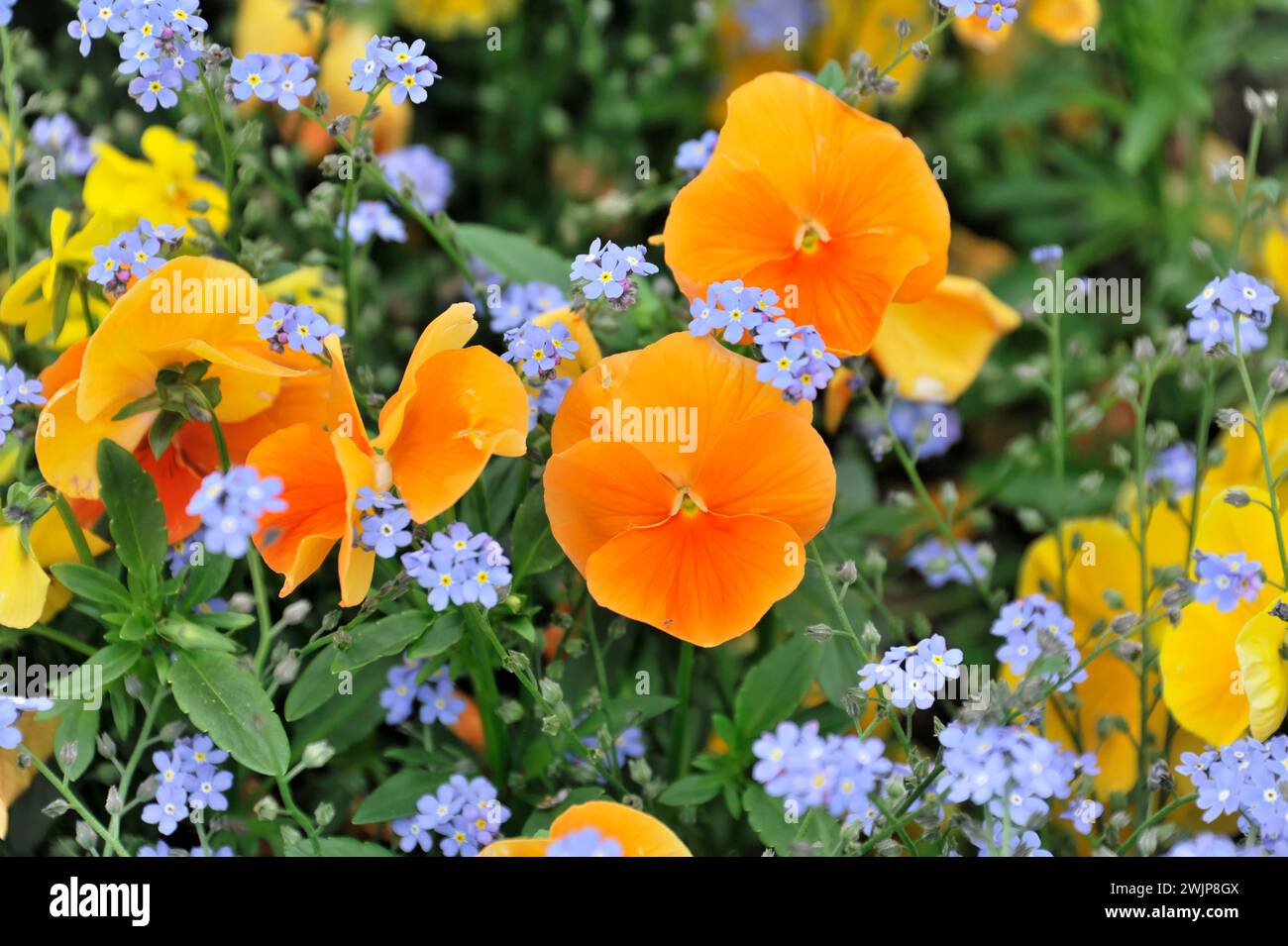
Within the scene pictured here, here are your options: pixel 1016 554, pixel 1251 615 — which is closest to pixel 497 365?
pixel 1251 615

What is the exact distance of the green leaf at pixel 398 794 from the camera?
0.92 meters

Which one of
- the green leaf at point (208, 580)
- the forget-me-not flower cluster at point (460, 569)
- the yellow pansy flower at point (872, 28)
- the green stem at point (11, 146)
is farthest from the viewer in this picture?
the yellow pansy flower at point (872, 28)

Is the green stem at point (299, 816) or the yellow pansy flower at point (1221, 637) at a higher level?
the yellow pansy flower at point (1221, 637)

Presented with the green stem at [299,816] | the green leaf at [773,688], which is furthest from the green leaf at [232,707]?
the green leaf at [773,688]

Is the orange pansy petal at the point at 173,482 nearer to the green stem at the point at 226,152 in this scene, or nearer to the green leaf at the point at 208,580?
the green leaf at the point at 208,580

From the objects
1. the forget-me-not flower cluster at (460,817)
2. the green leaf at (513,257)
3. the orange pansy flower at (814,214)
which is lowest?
the forget-me-not flower cluster at (460,817)

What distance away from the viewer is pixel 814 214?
3.04ft

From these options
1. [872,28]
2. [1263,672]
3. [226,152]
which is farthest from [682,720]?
[872,28]

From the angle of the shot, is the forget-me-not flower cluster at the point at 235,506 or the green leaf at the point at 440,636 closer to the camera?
the forget-me-not flower cluster at the point at 235,506

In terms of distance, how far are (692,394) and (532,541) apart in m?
0.16

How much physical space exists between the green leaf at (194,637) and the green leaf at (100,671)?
0.03 m
